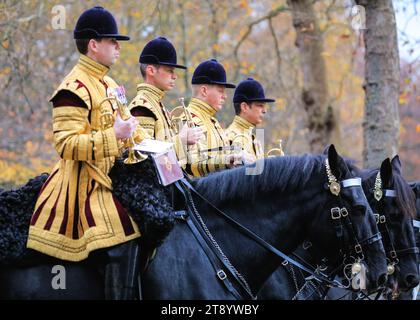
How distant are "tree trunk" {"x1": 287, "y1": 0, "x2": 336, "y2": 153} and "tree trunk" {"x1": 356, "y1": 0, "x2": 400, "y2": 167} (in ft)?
11.9

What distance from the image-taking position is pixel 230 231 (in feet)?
18.0

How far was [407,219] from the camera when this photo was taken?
727 cm

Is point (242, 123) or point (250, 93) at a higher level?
point (250, 93)

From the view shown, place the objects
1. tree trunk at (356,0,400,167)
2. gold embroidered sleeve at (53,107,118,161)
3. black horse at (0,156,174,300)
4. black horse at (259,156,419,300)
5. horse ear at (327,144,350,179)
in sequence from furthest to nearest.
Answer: tree trunk at (356,0,400,167)
black horse at (259,156,419,300)
horse ear at (327,144,350,179)
black horse at (0,156,174,300)
gold embroidered sleeve at (53,107,118,161)

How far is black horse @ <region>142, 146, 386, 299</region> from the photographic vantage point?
533 cm

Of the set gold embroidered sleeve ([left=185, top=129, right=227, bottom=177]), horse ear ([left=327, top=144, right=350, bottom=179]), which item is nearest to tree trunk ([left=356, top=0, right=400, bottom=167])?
gold embroidered sleeve ([left=185, top=129, right=227, bottom=177])

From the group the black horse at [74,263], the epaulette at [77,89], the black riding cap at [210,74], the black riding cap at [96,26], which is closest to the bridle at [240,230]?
the black horse at [74,263]

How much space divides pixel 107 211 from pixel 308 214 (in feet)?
4.47

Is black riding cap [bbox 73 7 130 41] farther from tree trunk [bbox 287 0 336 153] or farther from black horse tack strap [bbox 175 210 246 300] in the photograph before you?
tree trunk [bbox 287 0 336 153]

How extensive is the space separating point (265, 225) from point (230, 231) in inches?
9.6

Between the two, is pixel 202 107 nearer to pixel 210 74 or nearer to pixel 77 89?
pixel 210 74

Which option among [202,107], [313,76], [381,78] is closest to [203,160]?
[202,107]

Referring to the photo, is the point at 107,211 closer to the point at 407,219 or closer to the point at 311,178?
the point at 311,178

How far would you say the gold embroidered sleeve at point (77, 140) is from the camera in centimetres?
496
